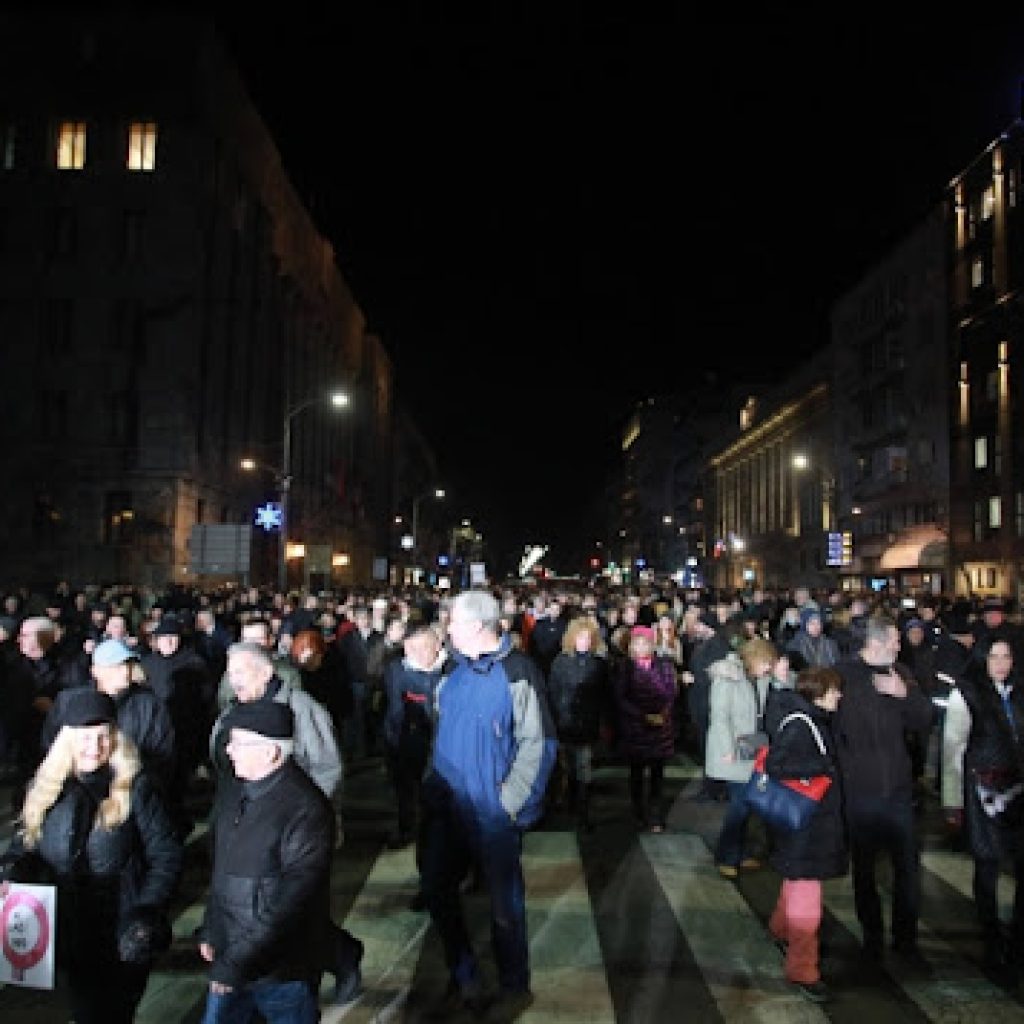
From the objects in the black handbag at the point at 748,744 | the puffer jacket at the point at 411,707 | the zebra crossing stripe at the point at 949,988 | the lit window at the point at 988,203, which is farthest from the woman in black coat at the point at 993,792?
the lit window at the point at 988,203

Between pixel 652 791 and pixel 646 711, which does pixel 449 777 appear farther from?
pixel 652 791

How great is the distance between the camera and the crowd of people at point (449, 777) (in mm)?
3805

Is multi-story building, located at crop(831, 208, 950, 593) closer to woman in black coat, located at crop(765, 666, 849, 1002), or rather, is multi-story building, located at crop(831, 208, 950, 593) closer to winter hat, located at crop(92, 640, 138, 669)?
woman in black coat, located at crop(765, 666, 849, 1002)

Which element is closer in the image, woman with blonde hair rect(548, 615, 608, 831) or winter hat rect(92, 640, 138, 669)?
winter hat rect(92, 640, 138, 669)

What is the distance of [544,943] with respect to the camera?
630 centimetres

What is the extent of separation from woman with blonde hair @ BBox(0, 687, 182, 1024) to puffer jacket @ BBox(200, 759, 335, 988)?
34cm

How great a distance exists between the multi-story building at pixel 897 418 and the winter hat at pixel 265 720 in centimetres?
4670

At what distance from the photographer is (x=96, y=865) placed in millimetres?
3902

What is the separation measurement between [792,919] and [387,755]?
4.39 metres

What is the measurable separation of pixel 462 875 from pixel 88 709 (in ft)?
7.42

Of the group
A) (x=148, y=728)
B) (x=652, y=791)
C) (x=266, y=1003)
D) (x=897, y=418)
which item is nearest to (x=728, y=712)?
(x=652, y=791)

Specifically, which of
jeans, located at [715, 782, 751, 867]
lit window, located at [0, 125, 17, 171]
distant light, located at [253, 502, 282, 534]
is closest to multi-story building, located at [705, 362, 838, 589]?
distant light, located at [253, 502, 282, 534]

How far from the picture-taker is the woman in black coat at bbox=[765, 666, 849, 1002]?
218 inches

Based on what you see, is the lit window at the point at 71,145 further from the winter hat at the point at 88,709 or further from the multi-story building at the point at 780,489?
the winter hat at the point at 88,709
